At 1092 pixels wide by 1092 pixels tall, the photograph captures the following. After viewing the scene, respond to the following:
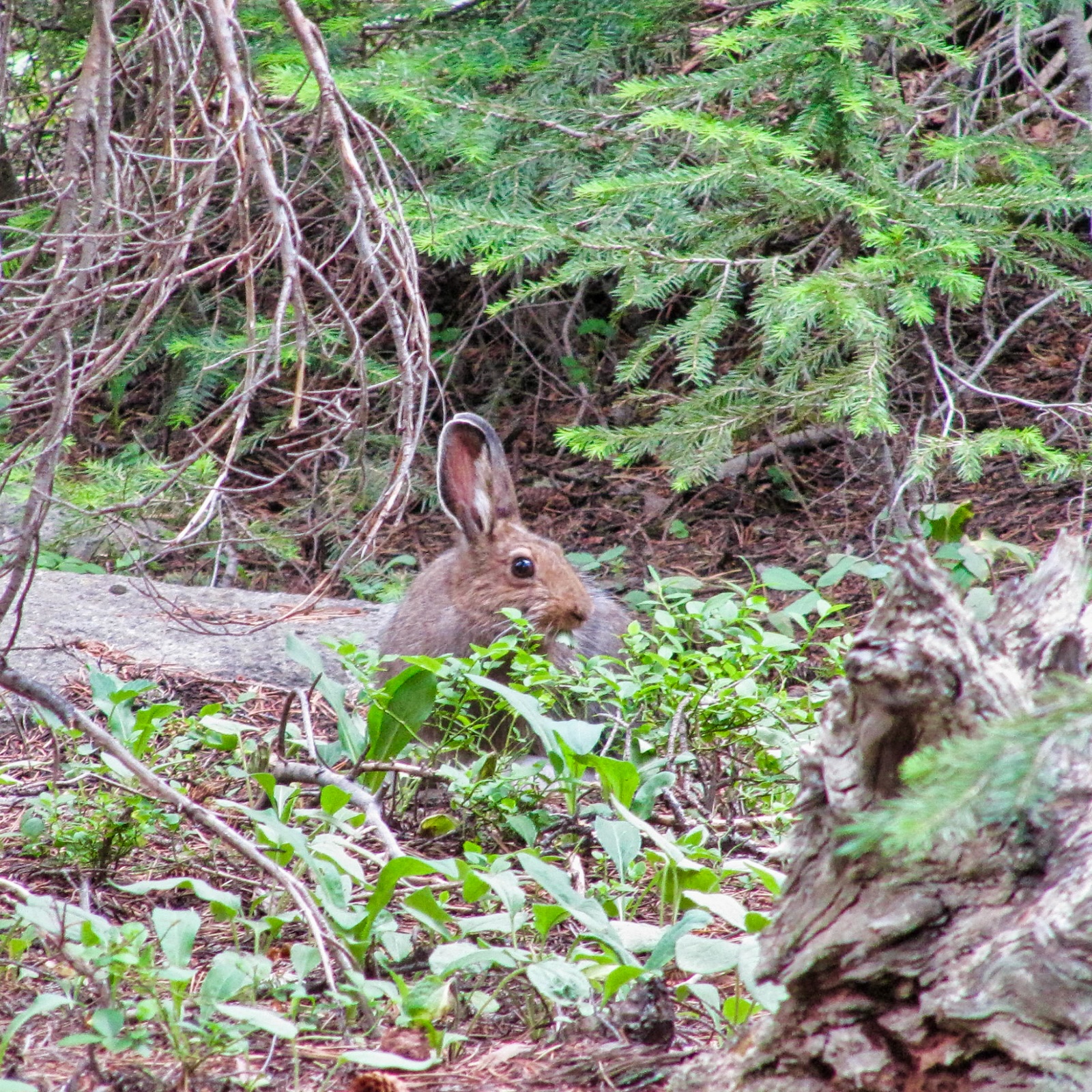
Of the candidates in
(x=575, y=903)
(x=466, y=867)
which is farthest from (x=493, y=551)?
(x=575, y=903)

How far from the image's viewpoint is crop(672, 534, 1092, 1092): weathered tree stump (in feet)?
5.69

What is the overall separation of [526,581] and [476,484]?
1.63 ft

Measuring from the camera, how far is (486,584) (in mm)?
5668

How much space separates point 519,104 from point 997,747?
543 centimetres

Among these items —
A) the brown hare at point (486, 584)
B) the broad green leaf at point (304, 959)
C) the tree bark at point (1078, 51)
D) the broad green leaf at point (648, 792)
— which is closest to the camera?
the broad green leaf at point (304, 959)

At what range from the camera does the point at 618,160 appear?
5867mm

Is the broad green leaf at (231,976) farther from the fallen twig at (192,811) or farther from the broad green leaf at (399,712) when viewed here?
the broad green leaf at (399,712)

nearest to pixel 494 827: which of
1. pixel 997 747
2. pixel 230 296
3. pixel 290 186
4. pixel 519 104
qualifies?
pixel 290 186

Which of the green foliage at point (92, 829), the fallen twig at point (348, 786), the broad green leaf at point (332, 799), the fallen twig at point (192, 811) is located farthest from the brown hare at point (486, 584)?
the broad green leaf at point (332, 799)

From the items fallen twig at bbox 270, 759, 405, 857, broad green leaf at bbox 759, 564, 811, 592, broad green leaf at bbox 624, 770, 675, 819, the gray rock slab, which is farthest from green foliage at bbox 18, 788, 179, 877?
broad green leaf at bbox 759, 564, 811, 592

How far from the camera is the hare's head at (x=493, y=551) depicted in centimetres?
552

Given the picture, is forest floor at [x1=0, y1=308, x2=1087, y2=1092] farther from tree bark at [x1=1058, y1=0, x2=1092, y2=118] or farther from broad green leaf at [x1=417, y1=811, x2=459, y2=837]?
tree bark at [x1=1058, y1=0, x2=1092, y2=118]

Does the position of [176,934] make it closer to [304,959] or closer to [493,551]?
[304,959]

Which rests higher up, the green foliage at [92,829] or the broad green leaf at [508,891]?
the broad green leaf at [508,891]
